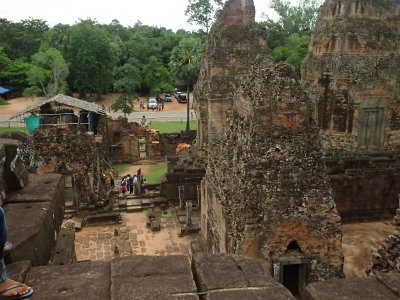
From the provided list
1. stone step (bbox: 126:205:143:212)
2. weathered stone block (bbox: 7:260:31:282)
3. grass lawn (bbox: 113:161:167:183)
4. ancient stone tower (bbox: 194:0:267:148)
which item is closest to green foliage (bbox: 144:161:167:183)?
grass lawn (bbox: 113:161:167:183)

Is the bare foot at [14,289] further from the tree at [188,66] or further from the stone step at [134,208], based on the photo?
the tree at [188,66]

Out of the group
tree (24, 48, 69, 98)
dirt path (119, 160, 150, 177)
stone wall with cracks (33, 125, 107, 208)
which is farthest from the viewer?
tree (24, 48, 69, 98)

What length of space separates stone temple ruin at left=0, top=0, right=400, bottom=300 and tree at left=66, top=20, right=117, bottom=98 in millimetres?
19253

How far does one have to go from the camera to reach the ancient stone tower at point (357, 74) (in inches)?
756

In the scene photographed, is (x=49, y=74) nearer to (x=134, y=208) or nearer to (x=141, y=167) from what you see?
(x=141, y=167)

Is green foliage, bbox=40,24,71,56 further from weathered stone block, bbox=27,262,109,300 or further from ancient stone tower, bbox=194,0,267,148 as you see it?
weathered stone block, bbox=27,262,109,300

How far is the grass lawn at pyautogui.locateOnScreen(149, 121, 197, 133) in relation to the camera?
34500 mm

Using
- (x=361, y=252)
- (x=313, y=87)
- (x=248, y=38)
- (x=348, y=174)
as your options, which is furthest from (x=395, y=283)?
(x=313, y=87)

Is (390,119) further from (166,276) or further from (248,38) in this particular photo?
(166,276)

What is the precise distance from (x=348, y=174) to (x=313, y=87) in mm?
5559

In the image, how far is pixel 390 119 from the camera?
19844 mm

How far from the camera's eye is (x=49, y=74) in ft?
140

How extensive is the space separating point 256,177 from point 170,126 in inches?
1087

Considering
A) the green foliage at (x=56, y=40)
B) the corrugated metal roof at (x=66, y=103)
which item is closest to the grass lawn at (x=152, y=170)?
the corrugated metal roof at (x=66, y=103)
